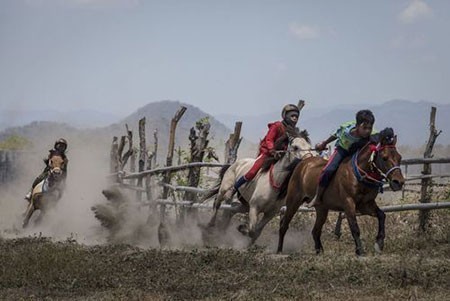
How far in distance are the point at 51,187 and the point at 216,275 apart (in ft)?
27.5

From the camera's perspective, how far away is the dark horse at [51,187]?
16234mm

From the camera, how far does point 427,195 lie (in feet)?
44.1

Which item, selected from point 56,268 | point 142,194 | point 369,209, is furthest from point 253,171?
point 142,194

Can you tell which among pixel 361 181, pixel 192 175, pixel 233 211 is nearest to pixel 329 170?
pixel 361 181

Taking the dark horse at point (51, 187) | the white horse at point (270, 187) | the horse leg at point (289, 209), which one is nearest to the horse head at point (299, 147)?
the white horse at point (270, 187)

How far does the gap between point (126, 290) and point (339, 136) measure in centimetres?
440

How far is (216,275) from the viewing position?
29.7 ft

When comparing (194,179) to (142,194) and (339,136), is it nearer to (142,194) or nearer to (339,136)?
(142,194)

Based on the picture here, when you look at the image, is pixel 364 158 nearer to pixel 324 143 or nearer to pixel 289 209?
pixel 324 143

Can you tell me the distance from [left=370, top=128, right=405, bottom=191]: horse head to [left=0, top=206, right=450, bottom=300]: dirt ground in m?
1.06

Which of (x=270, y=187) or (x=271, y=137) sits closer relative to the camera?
(x=270, y=187)

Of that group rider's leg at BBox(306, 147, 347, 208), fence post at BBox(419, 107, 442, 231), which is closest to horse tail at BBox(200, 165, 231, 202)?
rider's leg at BBox(306, 147, 347, 208)

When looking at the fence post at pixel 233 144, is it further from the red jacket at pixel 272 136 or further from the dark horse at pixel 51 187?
the dark horse at pixel 51 187

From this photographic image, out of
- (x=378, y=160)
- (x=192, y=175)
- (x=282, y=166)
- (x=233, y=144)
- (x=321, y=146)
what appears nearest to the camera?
(x=378, y=160)
